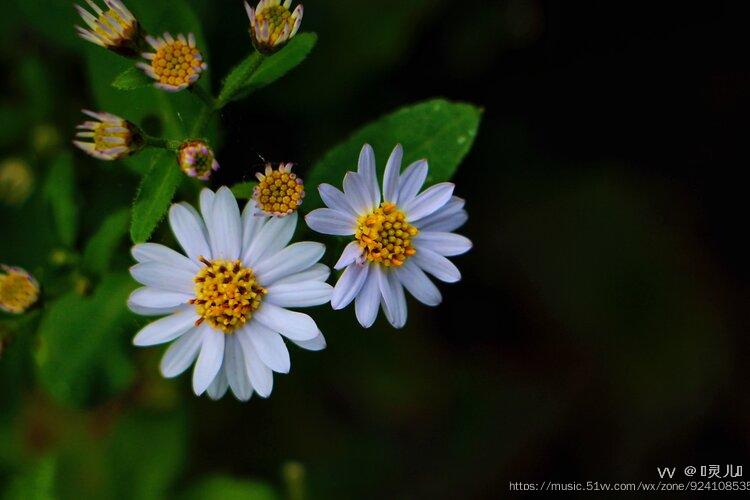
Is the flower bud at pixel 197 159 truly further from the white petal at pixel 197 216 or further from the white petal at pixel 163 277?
the white petal at pixel 163 277

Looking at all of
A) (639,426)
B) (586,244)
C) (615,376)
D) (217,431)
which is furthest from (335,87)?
(639,426)

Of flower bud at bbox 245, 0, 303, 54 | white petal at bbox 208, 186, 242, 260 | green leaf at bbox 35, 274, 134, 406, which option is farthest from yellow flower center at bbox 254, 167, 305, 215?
green leaf at bbox 35, 274, 134, 406

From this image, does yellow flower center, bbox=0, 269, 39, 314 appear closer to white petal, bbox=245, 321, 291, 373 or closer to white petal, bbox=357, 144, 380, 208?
white petal, bbox=245, 321, 291, 373

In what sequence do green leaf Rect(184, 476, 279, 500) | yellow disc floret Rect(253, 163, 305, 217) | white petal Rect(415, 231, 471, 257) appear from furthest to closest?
green leaf Rect(184, 476, 279, 500) → white petal Rect(415, 231, 471, 257) → yellow disc floret Rect(253, 163, 305, 217)

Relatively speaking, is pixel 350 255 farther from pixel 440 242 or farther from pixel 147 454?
pixel 147 454

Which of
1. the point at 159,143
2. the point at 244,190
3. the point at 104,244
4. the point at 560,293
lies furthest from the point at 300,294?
the point at 560,293

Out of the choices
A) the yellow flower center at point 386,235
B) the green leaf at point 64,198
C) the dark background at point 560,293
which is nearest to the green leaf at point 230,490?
the dark background at point 560,293
